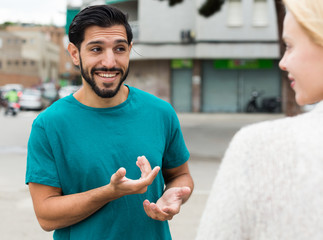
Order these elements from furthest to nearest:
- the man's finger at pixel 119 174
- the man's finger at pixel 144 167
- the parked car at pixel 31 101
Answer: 1. the parked car at pixel 31 101
2. the man's finger at pixel 144 167
3. the man's finger at pixel 119 174

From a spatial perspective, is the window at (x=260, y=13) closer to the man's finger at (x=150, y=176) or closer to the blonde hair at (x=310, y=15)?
the man's finger at (x=150, y=176)

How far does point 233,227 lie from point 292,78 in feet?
1.20

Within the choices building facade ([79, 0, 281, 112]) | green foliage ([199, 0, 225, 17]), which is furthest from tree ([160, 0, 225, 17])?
building facade ([79, 0, 281, 112])

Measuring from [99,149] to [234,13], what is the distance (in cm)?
2548

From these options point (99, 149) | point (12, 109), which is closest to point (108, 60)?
point (99, 149)

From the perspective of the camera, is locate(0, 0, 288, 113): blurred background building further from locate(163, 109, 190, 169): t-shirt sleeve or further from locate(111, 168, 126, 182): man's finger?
locate(111, 168, 126, 182): man's finger

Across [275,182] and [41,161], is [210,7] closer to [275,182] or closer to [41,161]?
[41,161]

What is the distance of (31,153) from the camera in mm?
1875

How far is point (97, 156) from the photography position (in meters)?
1.90

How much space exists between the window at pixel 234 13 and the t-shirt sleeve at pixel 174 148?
24.8 meters

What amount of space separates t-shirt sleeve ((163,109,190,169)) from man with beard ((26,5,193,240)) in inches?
1.8

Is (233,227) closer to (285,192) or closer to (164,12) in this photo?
(285,192)

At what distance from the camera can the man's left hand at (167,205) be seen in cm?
182

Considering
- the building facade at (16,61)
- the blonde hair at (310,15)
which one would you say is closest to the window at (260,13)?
the blonde hair at (310,15)
